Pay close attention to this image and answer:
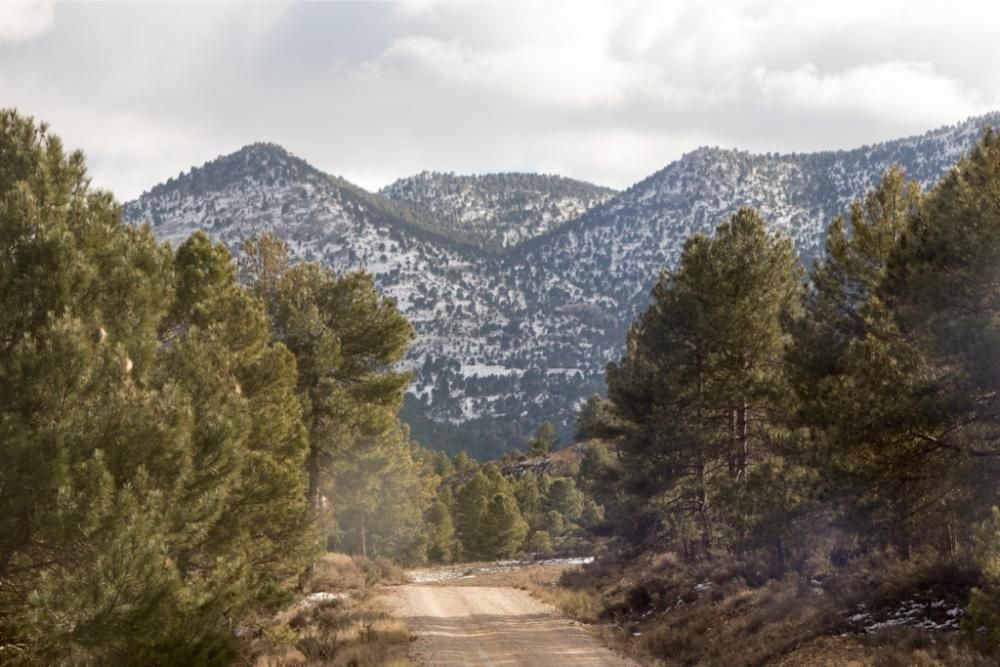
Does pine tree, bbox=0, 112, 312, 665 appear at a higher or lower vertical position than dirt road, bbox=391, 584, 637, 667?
higher

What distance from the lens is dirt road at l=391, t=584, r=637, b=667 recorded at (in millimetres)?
15414

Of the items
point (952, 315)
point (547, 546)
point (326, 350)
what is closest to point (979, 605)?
point (952, 315)

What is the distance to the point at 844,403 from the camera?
553 inches

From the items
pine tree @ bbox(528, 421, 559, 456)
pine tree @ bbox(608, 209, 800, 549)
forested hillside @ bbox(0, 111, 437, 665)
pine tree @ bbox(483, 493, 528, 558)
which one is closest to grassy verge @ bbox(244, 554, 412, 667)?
forested hillside @ bbox(0, 111, 437, 665)

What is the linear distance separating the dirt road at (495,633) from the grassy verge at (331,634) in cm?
75

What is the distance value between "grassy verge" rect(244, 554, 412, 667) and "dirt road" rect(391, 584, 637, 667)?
753mm

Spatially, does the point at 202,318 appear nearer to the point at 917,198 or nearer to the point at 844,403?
the point at 844,403

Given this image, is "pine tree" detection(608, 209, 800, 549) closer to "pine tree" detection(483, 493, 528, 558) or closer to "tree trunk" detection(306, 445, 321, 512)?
"tree trunk" detection(306, 445, 321, 512)

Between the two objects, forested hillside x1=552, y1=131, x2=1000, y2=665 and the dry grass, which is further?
forested hillside x1=552, y1=131, x2=1000, y2=665

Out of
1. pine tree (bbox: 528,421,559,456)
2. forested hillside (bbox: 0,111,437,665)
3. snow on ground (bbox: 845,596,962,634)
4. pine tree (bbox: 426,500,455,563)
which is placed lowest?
pine tree (bbox: 426,500,455,563)

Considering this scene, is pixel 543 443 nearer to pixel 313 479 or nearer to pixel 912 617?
pixel 313 479

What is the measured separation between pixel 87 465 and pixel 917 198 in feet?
52.2

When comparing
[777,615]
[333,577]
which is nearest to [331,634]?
[777,615]

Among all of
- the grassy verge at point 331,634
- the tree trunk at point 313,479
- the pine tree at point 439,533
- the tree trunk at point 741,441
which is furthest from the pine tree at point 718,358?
the pine tree at point 439,533
